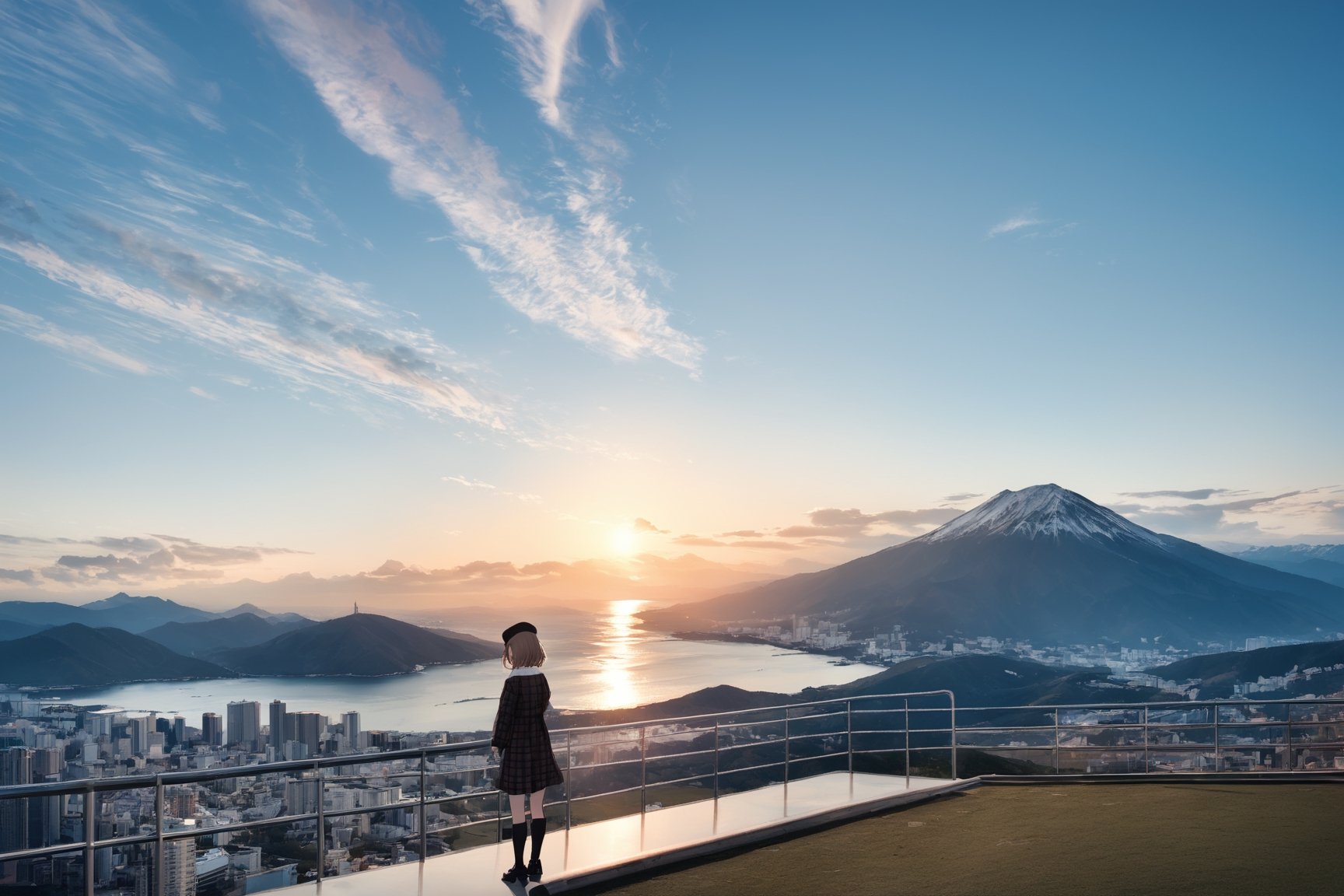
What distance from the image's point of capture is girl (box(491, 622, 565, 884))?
5781 mm

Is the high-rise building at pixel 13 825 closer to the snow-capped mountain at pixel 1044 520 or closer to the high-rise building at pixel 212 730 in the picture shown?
the high-rise building at pixel 212 730

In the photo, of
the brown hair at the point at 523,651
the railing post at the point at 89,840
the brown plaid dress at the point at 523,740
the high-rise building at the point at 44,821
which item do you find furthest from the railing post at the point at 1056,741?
the high-rise building at the point at 44,821

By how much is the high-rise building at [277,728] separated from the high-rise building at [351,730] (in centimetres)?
230

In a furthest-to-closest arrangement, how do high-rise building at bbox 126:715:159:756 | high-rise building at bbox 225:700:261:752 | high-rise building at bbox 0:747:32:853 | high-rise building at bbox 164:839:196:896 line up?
high-rise building at bbox 225:700:261:752
high-rise building at bbox 126:715:159:756
high-rise building at bbox 164:839:196:896
high-rise building at bbox 0:747:32:853

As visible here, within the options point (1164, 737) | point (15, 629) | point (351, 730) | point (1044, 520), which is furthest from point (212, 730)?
point (1044, 520)

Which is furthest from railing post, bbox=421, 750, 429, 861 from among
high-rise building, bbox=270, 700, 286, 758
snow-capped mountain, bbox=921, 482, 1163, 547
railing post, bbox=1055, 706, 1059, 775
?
snow-capped mountain, bbox=921, 482, 1163, 547

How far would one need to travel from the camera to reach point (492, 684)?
57469mm

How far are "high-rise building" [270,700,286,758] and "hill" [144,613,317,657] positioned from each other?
104 ft

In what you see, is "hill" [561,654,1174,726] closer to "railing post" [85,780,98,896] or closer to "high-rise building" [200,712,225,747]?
"high-rise building" [200,712,225,747]

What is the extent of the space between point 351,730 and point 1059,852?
1134 inches

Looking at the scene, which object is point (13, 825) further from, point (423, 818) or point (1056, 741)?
point (1056, 741)

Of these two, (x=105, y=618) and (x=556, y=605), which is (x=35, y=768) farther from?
(x=556, y=605)

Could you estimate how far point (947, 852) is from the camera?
268 inches

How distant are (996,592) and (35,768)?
9192 centimetres
